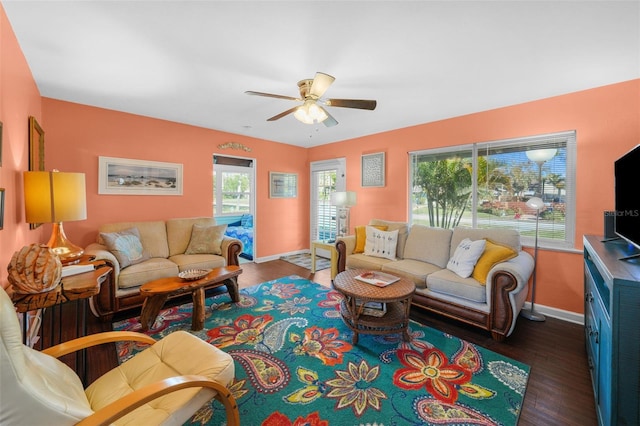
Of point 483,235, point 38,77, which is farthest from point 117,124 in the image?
point 483,235

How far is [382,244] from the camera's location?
3.74 m

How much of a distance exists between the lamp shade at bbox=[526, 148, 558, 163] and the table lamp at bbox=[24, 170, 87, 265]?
4585 mm

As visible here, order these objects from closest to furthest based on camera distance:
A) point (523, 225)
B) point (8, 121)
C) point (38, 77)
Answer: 1. point (8, 121)
2. point (38, 77)
3. point (523, 225)

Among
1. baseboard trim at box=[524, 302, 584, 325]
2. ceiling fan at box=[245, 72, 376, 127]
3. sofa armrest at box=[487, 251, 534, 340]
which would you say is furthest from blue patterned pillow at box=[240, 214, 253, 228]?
baseboard trim at box=[524, 302, 584, 325]

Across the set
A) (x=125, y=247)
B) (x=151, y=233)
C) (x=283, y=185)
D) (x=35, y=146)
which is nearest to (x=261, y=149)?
(x=283, y=185)

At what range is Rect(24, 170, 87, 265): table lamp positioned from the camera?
6.57 feet

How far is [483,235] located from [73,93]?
5.04 meters

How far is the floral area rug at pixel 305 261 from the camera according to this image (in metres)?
5.00

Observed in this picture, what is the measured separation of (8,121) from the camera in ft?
6.04

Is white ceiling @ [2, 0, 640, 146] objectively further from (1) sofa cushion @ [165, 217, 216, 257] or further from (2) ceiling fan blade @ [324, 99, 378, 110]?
(1) sofa cushion @ [165, 217, 216, 257]

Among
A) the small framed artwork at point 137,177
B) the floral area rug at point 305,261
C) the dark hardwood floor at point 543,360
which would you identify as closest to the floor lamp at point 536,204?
the dark hardwood floor at point 543,360

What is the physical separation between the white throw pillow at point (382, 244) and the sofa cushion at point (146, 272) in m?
2.59

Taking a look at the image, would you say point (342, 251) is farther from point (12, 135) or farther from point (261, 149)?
point (12, 135)

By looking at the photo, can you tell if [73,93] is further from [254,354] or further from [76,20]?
[254,354]
